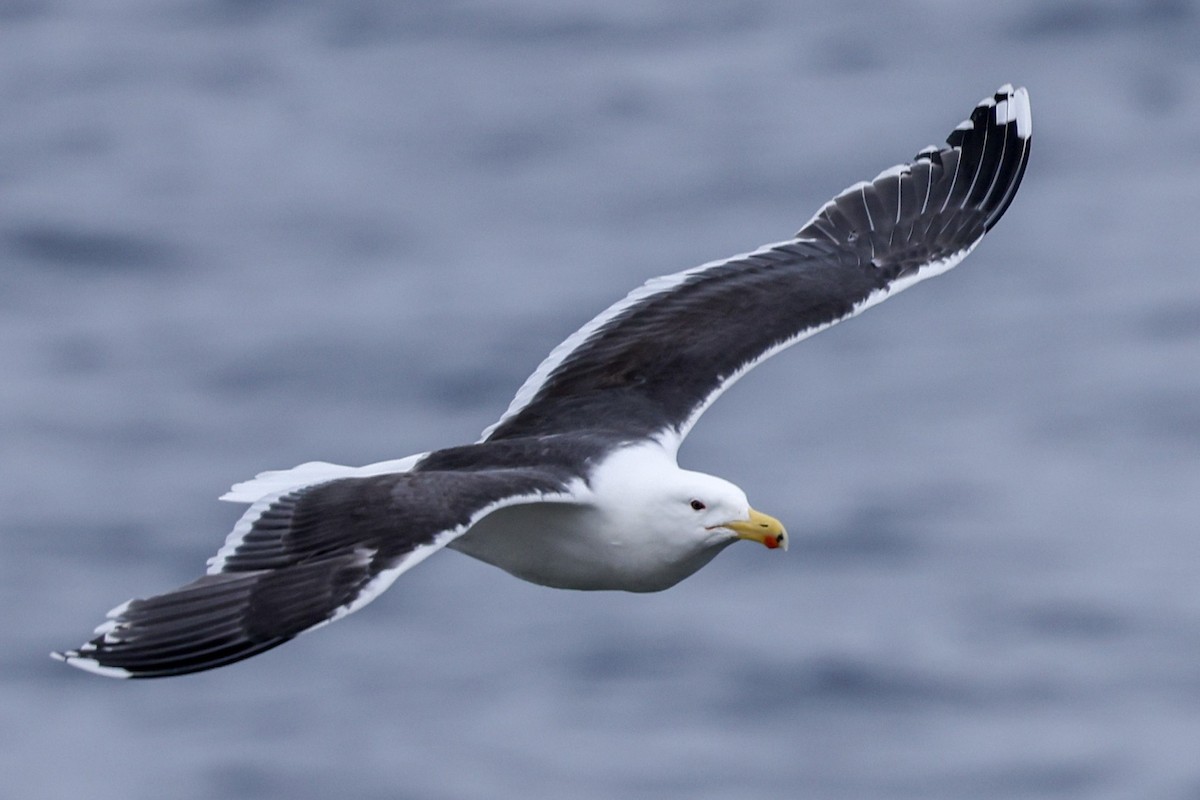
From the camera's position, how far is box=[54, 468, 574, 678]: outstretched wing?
1081cm

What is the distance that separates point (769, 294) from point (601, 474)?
7.36 ft

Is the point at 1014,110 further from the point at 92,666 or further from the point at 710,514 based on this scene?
the point at 92,666

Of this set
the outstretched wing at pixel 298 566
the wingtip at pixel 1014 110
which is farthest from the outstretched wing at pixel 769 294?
the outstretched wing at pixel 298 566

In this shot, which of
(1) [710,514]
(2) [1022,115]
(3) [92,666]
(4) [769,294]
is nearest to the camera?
(3) [92,666]

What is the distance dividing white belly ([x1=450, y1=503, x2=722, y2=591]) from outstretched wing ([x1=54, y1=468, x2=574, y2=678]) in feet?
1.56

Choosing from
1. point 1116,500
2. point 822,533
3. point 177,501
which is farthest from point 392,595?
point 1116,500

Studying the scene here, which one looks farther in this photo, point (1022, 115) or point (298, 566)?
point (1022, 115)

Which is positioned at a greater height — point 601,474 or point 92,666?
point 601,474

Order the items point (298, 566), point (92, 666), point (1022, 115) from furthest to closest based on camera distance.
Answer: point (1022, 115) → point (298, 566) → point (92, 666)

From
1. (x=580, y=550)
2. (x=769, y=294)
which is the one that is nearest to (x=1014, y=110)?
(x=769, y=294)

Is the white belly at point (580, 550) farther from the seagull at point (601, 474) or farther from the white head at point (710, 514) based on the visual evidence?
the white head at point (710, 514)

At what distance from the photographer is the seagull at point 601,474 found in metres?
11.0

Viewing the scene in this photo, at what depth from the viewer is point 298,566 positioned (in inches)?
444

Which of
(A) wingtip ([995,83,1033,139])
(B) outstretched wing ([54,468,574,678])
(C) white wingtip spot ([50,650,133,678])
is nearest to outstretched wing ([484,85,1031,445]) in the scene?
(A) wingtip ([995,83,1033,139])
